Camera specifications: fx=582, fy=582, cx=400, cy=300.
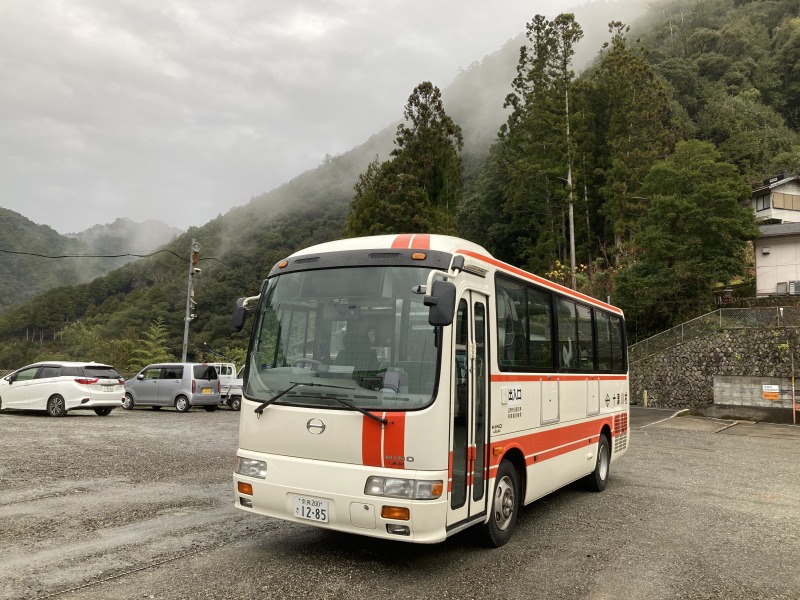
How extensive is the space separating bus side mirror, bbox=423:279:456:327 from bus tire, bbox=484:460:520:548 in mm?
1989

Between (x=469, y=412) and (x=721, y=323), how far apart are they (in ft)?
88.1

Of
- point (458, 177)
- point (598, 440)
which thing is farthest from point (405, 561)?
point (458, 177)

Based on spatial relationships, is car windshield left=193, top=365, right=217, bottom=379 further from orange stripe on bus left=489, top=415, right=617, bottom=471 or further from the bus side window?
the bus side window

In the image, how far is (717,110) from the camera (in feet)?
213

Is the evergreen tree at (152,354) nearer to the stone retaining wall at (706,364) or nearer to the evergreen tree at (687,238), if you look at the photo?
the stone retaining wall at (706,364)

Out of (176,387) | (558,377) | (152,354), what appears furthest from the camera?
(152,354)

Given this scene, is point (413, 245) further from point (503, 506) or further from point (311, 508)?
point (503, 506)

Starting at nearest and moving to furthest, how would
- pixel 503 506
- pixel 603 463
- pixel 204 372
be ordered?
pixel 503 506 → pixel 603 463 → pixel 204 372

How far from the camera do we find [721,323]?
90.8 ft

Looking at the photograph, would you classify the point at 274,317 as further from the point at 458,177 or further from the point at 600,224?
the point at 600,224

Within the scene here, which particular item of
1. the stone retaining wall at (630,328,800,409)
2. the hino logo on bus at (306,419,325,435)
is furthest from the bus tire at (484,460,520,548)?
the stone retaining wall at (630,328,800,409)

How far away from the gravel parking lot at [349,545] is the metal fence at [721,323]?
62.3 feet

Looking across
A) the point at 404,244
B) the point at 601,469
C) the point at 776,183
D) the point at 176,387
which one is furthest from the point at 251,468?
the point at 776,183

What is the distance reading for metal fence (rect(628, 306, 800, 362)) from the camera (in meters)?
25.9
